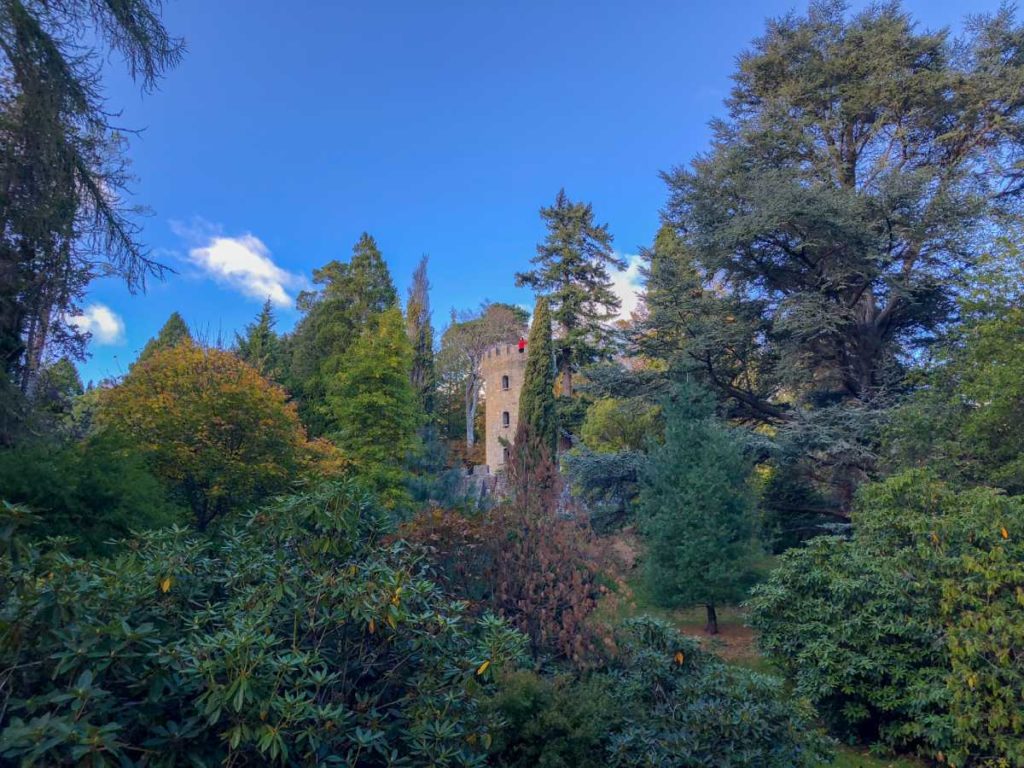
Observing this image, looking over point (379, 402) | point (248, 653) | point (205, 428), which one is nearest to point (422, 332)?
point (379, 402)

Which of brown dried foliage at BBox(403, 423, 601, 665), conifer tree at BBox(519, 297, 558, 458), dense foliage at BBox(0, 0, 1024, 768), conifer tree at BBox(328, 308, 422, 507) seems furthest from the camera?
conifer tree at BBox(519, 297, 558, 458)

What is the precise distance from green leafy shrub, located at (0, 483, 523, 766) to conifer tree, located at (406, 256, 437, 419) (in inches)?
1076

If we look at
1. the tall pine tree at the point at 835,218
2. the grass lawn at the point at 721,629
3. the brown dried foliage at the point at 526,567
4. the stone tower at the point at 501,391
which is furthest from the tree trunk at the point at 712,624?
the stone tower at the point at 501,391

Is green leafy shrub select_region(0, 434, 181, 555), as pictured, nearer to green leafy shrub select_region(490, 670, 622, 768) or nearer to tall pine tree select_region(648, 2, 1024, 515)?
green leafy shrub select_region(490, 670, 622, 768)

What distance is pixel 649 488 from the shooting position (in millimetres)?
11922

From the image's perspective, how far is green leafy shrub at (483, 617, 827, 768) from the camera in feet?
11.0

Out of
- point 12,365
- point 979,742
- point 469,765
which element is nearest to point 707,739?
point 469,765

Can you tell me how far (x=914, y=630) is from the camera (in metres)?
5.57

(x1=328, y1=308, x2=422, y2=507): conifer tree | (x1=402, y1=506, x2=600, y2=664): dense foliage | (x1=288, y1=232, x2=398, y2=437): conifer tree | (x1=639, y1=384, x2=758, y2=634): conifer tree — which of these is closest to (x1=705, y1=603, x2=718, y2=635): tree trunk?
(x1=639, y1=384, x2=758, y2=634): conifer tree

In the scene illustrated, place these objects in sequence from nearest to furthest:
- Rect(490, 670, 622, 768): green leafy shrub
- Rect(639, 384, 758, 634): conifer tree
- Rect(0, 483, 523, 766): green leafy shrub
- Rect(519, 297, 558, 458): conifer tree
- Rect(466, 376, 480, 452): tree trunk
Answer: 1. Rect(0, 483, 523, 766): green leafy shrub
2. Rect(490, 670, 622, 768): green leafy shrub
3. Rect(639, 384, 758, 634): conifer tree
4. Rect(519, 297, 558, 458): conifer tree
5. Rect(466, 376, 480, 452): tree trunk

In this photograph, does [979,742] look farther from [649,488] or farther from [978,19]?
[978,19]

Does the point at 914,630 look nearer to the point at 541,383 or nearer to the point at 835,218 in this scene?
the point at 835,218

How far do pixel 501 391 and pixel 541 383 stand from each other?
28.9ft

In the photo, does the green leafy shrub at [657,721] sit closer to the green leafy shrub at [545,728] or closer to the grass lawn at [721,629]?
the green leafy shrub at [545,728]
